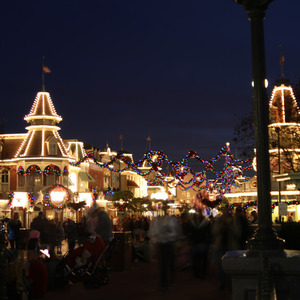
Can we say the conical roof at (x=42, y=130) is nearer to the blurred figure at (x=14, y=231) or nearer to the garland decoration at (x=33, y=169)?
the garland decoration at (x=33, y=169)

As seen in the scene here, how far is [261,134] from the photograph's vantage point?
7312mm

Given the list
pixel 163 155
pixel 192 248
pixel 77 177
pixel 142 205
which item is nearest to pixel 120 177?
A: pixel 142 205

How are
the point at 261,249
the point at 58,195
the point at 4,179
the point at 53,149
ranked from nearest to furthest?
the point at 261,249 → the point at 58,195 → the point at 53,149 → the point at 4,179

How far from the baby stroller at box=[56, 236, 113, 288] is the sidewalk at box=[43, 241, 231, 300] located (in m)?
0.21

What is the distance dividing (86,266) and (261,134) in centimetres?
786

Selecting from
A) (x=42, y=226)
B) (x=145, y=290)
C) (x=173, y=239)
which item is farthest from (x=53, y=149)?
(x=145, y=290)

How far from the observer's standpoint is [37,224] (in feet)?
72.1

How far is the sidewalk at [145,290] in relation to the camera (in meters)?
12.8

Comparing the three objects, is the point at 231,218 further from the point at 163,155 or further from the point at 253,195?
the point at 253,195

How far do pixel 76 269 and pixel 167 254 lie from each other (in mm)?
2037

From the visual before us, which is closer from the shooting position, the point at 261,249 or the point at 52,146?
the point at 261,249

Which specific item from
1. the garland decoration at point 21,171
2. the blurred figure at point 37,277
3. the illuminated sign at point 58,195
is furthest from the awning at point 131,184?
the blurred figure at point 37,277

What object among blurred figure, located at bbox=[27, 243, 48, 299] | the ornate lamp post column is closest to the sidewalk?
blurred figure, located at bbox=[27, 243, 48, 299]

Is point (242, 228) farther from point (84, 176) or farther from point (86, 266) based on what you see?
point (84, 176)
